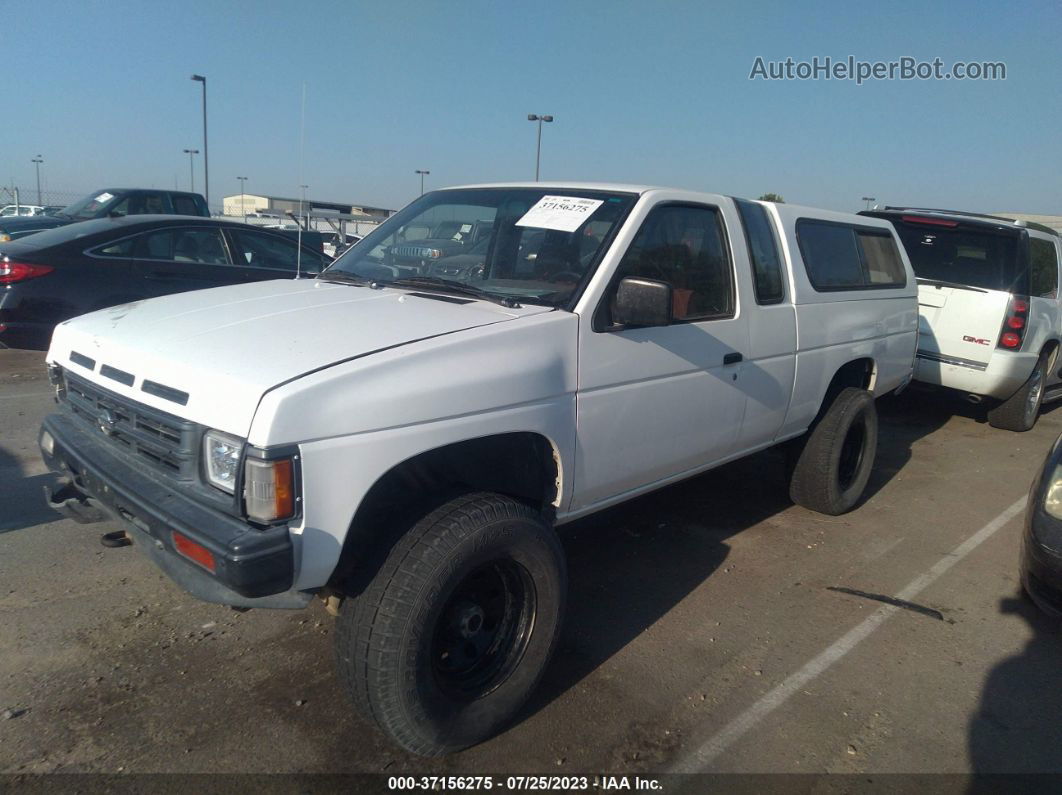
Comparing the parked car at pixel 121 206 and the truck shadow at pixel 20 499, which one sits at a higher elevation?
the parked car at pixel 121 206

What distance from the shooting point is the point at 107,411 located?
2809mm

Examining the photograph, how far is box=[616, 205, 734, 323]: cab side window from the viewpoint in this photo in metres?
3.46

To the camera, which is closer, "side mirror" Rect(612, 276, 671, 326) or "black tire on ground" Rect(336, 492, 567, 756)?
"black tire on ground" Rect(336, 492, 567, 756)

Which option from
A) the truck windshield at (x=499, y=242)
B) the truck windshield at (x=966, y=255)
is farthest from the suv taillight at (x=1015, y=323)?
the truck windshield at (x=499, y=242)

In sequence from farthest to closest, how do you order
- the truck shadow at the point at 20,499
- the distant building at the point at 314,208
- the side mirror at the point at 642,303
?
1. the distant building at the point at 314,208
2. the truck shadow at the point at 20,499
3. the side mirror at the point at 642,303

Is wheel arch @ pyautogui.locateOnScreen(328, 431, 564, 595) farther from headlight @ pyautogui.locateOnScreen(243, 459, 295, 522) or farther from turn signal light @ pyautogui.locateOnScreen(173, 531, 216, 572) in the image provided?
turn signal light @ pyautogui.locateOnScreen(173, 531, 216, 572)

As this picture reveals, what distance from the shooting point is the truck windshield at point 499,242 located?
10.9 ft

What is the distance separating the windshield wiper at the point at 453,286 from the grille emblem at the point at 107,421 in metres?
1.33

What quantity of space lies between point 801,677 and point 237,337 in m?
2.60

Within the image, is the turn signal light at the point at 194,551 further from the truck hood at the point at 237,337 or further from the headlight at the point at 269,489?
the truck hood at the point at 237,337

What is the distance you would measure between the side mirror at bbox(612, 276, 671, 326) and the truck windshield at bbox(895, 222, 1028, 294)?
4.93 m

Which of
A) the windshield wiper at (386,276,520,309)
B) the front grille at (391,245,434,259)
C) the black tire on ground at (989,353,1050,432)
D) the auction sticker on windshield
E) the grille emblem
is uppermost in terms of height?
the auction sticker on windshield

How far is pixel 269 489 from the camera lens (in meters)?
2.21

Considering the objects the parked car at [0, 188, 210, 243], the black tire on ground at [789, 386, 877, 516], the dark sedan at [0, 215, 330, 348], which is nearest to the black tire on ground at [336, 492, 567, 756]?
the black tire on ground at [789, 386, 877, 516]
